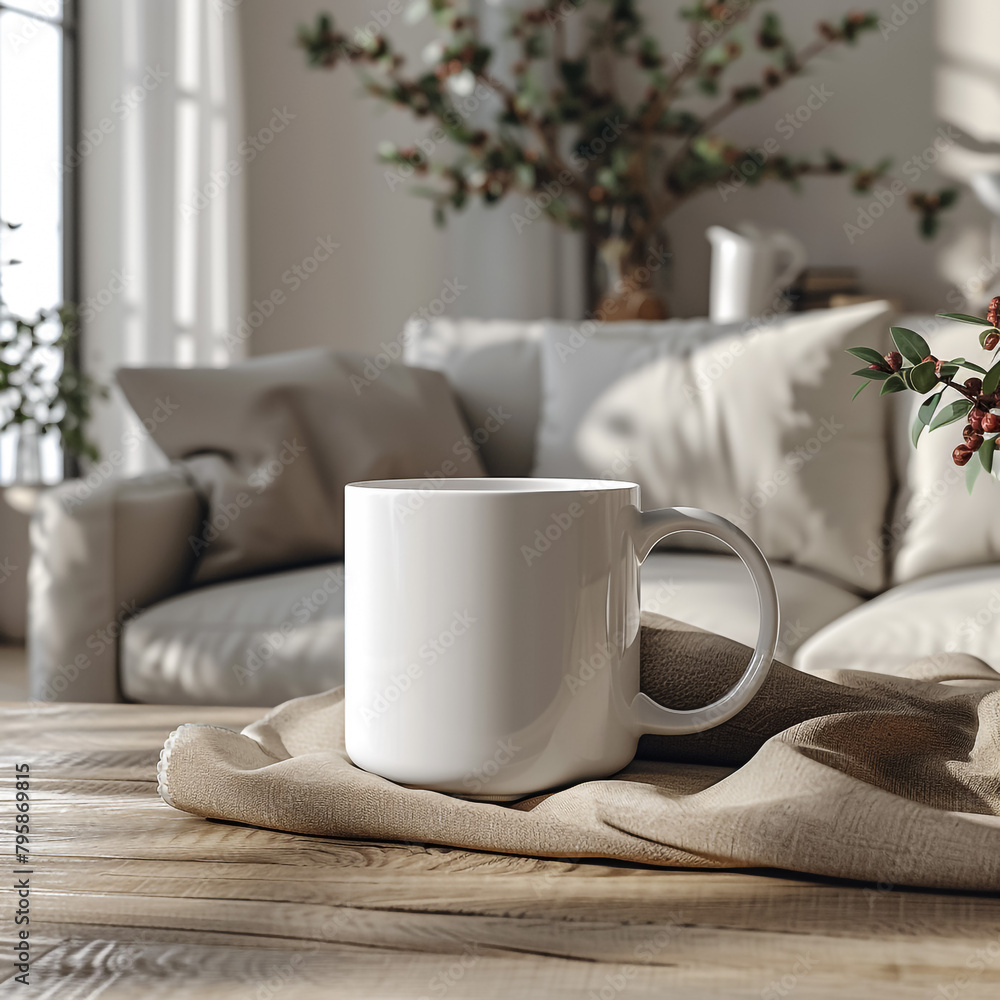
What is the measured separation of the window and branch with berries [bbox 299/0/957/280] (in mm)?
712

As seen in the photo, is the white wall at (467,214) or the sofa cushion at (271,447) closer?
the sofa cushion at (271,447)

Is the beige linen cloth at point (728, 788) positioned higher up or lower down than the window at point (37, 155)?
lower down

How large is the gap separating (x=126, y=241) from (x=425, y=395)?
157 cm

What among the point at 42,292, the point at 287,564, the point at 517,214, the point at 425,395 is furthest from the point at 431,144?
the point at 287,564

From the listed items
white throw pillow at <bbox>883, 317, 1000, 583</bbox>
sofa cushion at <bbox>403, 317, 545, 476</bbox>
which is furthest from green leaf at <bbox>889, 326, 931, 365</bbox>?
sofa cushion at <bbox>403, 317, 545, 476</bbox>

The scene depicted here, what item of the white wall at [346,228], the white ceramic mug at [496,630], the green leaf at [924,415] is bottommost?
the white ceramic mug at [496,630]

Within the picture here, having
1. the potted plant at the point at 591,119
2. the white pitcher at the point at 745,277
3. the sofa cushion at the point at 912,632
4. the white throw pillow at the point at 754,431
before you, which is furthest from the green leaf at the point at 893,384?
the potted plant at the point at 591,119

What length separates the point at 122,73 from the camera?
3.01m

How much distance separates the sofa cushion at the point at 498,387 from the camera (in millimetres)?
1965

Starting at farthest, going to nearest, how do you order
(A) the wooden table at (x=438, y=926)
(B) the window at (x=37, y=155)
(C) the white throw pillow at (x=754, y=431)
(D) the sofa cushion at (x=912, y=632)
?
(B) the window at (x=37, y=155)
(C) the white throw pillow at (x=754, y=431)
(D) the sofa cushion at (x=912, y=632)
(A) the wooden table at (x=438, y=926)

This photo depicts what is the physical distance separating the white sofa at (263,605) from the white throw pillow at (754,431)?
8cm

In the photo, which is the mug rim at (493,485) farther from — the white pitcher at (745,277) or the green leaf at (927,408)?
the white pitcher at (745,277)

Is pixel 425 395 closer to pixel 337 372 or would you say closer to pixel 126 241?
pixel 337 372

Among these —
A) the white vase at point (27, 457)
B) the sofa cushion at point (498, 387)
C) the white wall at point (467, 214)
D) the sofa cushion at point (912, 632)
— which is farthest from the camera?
the white wall at point (467, 214)
